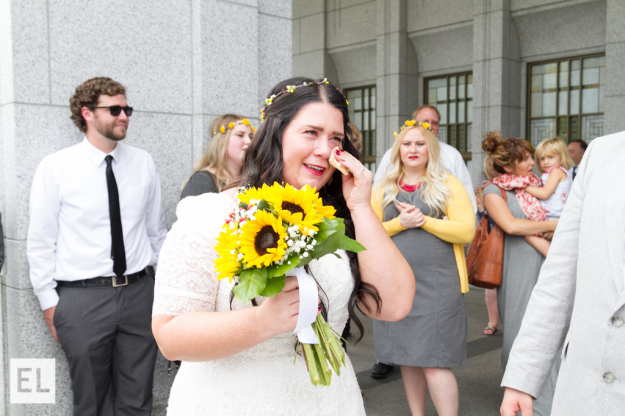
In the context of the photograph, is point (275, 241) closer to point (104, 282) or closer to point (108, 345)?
point (104, 282)

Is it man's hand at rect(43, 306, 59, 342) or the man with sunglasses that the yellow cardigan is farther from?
man's hand at rect(43, 306, 59, 342)

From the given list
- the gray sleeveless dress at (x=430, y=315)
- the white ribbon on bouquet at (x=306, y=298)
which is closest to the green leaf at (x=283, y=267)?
the white ribbon on bouquet at (x=306, y=298)

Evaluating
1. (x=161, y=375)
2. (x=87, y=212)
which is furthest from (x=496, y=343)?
(x=87, y=212)

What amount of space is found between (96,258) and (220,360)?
2045mm

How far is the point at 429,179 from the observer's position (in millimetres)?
4438

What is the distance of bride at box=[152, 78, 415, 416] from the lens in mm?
1707

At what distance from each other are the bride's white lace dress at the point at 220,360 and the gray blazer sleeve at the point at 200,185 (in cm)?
196

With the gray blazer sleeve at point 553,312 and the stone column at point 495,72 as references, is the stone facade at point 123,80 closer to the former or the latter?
the gray blazer sleeve at point 553,312

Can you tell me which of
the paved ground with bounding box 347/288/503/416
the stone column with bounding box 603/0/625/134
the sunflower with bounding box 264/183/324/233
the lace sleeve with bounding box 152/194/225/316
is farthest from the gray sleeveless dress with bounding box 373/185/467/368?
the stone column with bounding box 603/0/625/134

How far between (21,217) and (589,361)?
342 centimetres

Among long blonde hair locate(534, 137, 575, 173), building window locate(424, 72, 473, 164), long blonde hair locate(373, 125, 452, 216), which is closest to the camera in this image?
long blonde hair locate(373, 125, 452, 216)

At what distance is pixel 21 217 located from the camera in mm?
3754

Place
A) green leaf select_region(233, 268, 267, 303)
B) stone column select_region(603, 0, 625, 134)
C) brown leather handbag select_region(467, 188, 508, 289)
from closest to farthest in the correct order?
green leaf select_region(233, 268, 267, 303), brown leather handbag select_region(467, 188, 508, 289), stone column select_region(603, 0, 625, 134)

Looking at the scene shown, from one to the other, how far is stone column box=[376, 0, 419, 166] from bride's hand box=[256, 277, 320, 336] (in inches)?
471
